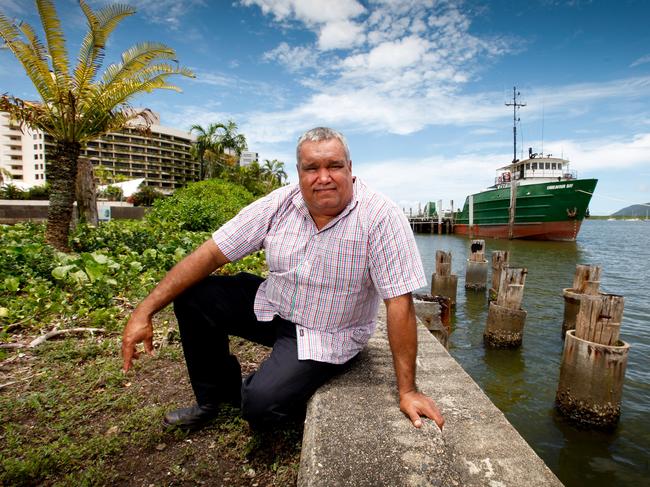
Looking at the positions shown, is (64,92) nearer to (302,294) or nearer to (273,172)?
(302,294)

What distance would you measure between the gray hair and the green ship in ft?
90.0

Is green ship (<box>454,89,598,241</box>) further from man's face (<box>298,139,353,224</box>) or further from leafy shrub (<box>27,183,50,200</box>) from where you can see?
leafy shrub (<box>27,183,50,200</box>)

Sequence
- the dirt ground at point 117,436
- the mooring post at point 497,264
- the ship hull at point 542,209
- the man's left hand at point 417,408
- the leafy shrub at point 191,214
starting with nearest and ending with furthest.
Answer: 1. the man's left hand at point 417,408
2. the dirt ground at point 117,436
3. the mooring post at point 497,264
4. the leafy shrub at point 191,214
5. the ship hull at point 542,209

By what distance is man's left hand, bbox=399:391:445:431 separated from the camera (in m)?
1.72

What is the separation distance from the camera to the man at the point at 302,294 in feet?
6.13

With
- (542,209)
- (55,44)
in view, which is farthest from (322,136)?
(542,209)

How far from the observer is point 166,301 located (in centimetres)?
206

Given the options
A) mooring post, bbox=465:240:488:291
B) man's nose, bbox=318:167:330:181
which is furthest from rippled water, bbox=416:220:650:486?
man's nose, bbox=318:167:330:181

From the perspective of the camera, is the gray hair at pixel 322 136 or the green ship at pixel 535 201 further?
the green ship at pixel 535 201

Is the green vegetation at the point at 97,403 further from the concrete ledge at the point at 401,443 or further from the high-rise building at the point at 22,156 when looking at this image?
the high-rise building at the point at 22,156

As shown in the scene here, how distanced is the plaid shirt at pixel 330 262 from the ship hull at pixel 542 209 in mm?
27392

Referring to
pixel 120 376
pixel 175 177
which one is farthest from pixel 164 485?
pixel 175 177

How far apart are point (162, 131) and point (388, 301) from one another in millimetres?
82441

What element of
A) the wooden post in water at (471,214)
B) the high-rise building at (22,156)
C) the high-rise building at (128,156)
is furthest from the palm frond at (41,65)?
the high-rise building at (22,156)
